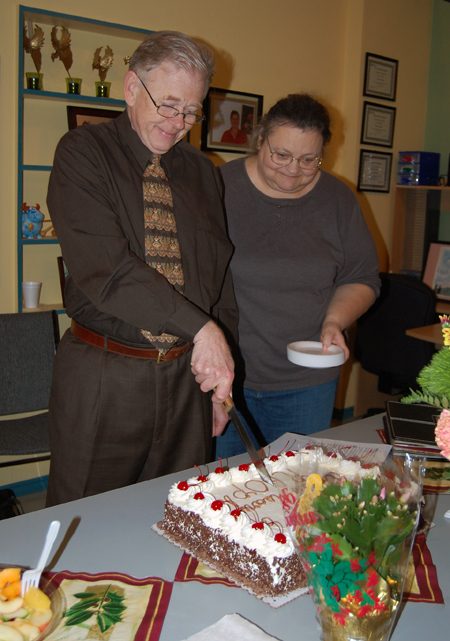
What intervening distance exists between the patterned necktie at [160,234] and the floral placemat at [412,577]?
55cm

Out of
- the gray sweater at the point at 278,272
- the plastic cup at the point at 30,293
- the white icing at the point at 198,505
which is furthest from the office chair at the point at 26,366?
the white icing at the point at 198,505

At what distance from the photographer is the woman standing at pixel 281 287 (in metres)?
Result: 1.87

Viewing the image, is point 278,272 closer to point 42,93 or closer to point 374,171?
point 42,93

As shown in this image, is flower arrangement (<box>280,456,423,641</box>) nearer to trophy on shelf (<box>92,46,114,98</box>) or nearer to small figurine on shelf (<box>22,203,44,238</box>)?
small figurine on shelf (<box>22,203,44,238</box>)

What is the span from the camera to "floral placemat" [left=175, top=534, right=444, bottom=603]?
0.98m

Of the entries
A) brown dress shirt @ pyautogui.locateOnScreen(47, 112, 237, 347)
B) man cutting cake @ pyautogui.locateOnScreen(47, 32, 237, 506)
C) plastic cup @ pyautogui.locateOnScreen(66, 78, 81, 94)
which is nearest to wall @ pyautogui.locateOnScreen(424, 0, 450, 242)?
plastic cup @ pyautogui.locateOnScreen(66, 78, 81, 94)

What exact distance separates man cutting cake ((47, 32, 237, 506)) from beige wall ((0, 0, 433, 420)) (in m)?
1.51

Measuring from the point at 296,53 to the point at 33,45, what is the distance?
183 centimetres

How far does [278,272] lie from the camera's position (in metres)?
1.87

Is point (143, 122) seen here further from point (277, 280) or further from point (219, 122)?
point (219, 122)

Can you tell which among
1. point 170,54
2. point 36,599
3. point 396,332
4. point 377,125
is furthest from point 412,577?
point 377,125

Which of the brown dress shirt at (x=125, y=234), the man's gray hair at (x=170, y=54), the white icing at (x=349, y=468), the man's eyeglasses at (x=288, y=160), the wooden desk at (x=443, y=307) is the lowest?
the white icing at (x=349, y=468)

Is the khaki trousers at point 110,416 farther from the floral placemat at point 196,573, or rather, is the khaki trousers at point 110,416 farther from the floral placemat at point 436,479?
the floral placemat at point 436,479

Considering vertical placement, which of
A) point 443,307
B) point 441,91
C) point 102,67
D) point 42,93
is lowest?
point 443,307
